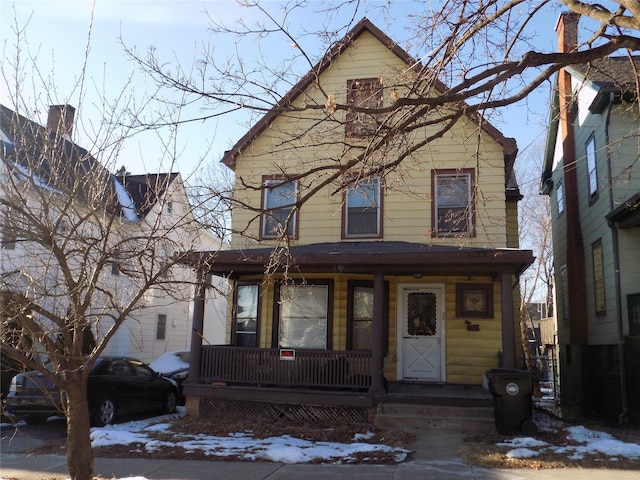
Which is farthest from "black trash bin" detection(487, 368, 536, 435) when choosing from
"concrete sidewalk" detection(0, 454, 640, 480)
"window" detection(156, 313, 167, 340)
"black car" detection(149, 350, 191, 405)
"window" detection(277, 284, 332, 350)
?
"window" detection(156, 313, 167, 340)

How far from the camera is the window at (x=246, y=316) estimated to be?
13055mm

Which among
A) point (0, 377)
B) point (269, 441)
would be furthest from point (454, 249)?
point (0, 377)

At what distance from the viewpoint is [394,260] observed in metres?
10.6

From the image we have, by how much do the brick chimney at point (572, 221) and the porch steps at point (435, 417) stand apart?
620 cm

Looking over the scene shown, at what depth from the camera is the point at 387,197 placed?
42.5 ft

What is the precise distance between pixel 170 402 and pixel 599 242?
10.8 meters

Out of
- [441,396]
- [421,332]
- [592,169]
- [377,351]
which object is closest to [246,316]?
[377,351]

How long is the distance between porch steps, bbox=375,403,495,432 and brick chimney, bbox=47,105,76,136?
706cm

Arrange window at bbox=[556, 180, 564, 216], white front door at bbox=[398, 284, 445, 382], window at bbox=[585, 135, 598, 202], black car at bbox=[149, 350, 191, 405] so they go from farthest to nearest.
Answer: window at bbox=[556, 180, 564, 216] → black car at bbox=[149, 350, 191, 405] → window at bbox=[585, 135, 598, 202] → white front door at bbox=[398, 284, 445, 382]

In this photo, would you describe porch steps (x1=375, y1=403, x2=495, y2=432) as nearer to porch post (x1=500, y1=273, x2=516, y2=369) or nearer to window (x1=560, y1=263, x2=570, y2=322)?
porch post (x1=500, y1=273, x2=516, y2=369)

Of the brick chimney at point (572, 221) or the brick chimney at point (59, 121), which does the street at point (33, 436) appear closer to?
the brick chimney at point (59, 121)

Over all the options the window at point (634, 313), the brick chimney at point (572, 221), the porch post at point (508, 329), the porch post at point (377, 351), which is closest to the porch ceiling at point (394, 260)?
the porch post at point (508, 329)

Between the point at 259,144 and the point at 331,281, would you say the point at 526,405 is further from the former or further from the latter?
the point at 259,144

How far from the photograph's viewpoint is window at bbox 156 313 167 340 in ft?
76.0
